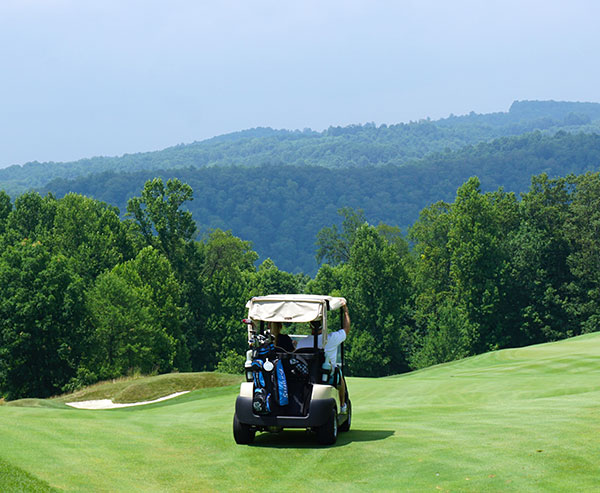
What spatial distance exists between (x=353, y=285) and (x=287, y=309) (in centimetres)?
6473

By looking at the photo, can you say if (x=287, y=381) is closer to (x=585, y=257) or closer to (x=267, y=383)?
(x=267, y=383)

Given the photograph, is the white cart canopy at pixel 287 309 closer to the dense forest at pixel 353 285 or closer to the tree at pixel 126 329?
the dense forest at pixel 353 285

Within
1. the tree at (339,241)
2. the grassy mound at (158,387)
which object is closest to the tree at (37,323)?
the grassy mound at (158,387)

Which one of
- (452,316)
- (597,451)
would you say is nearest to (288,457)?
(597,451)

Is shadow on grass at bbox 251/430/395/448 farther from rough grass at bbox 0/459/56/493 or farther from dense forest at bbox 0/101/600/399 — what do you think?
dense forest at bbox 0/101/600/399

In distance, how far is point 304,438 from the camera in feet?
51.3

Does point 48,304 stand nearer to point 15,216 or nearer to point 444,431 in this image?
point 15,216

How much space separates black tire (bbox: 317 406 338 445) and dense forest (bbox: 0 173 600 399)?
44.4 m

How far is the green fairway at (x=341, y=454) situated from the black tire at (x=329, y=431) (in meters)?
0.20

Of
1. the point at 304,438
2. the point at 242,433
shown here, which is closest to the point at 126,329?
the point at 304,438

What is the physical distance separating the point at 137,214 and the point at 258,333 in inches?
2638

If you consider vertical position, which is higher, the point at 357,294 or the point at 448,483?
the point at 448,483

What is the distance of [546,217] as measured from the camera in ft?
254

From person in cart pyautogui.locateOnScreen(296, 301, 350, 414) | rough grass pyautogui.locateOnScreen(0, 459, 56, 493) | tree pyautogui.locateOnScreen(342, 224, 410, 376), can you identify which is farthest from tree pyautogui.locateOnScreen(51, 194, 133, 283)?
rough grass pyautogui.locateOnScreen(0, 459, 56, 493)
